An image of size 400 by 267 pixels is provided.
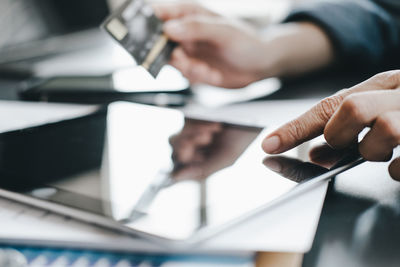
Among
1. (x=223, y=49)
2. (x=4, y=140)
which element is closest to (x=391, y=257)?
(x=4, y=140)

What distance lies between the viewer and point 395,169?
0.36m

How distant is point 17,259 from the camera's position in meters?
0.26

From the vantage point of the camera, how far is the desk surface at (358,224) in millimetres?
278

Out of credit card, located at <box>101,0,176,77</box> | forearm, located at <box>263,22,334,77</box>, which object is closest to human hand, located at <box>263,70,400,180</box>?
credit card, located at <box>101,0,176,77</box>

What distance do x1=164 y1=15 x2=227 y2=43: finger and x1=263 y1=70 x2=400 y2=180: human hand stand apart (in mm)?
316

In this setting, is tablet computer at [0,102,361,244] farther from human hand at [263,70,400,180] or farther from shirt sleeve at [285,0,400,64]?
shirt sleeve at [285,0,400,64]

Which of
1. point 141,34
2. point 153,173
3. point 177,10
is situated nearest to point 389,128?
point 153,173

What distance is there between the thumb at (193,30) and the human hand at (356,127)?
32 cm

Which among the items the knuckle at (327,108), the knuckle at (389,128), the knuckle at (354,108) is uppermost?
the knuckle at (354,108)

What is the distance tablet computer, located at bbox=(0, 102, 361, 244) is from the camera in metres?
0.29

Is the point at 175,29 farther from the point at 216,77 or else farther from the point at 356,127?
the point at 356,127

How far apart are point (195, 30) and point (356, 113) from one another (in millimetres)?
374

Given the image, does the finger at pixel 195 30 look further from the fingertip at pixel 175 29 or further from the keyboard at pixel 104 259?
the keyboard at pixel 104 259

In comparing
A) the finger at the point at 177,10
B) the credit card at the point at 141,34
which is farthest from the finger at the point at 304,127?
the finger at the point at 177,10
